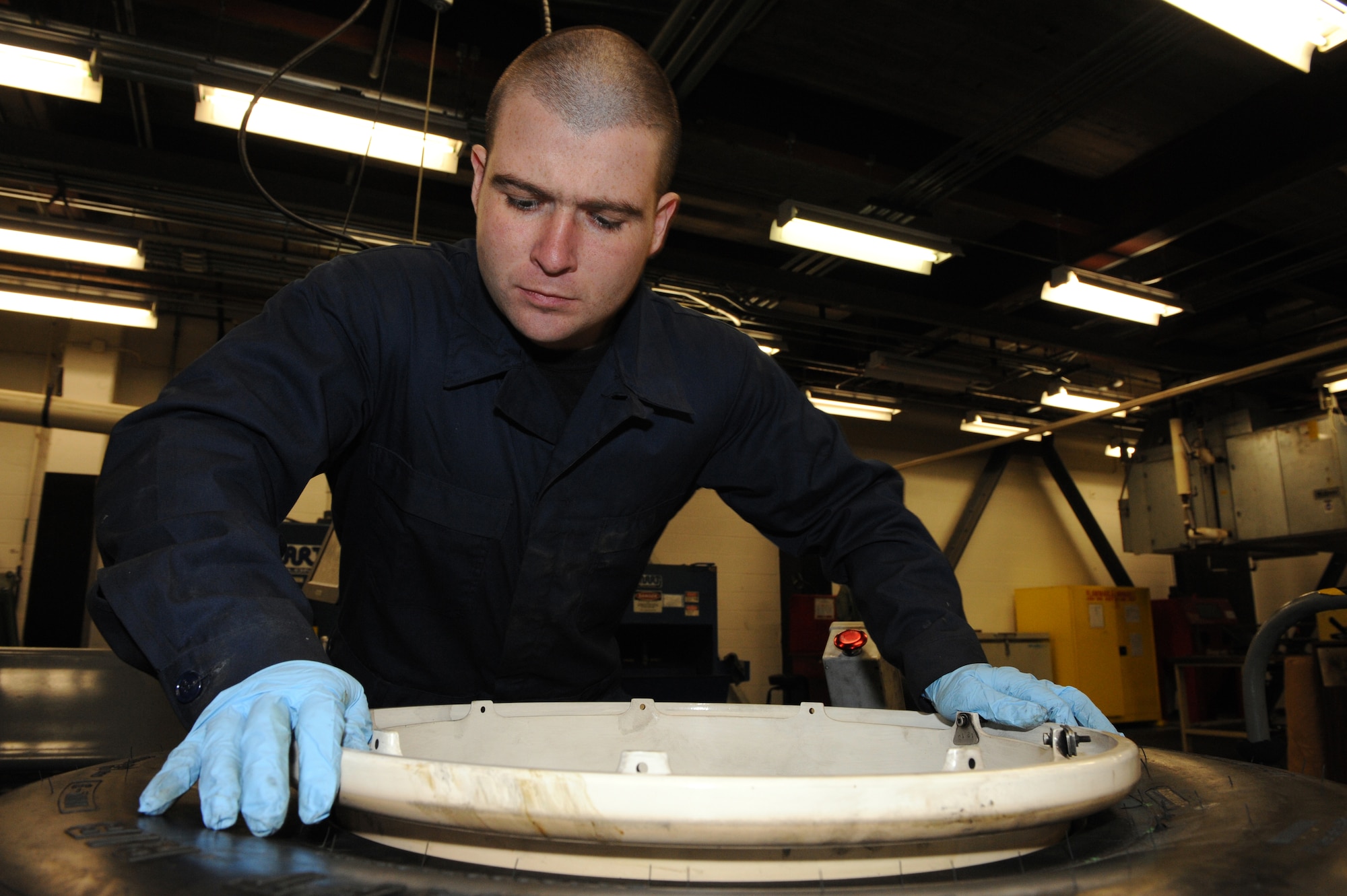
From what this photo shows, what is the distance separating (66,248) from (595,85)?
4.07 metres

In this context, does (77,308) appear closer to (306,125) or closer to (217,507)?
(306,125)

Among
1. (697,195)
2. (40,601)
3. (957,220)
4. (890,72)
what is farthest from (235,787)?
(40,601)

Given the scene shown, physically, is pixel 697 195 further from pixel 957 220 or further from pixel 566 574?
pixel 566 574

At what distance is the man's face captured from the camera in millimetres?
894

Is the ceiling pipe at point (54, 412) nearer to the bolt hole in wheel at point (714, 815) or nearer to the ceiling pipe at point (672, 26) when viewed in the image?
the ceiling pipe at point (672, 26)

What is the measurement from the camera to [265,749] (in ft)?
1.67

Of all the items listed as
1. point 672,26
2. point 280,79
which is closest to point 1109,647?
point 672,26

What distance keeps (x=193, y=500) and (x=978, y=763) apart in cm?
66

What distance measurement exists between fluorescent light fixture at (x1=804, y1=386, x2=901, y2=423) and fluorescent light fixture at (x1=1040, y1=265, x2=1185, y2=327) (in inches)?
87.9

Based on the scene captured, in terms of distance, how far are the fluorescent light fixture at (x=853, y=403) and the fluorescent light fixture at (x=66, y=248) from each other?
4.29 meters

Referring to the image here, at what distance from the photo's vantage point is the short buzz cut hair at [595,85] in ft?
2.99

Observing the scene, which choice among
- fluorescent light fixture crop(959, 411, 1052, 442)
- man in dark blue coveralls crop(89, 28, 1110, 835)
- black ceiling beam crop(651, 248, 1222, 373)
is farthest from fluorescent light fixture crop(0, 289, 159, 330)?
fluorescent light fixture crop(959, 411, 1052, 442)

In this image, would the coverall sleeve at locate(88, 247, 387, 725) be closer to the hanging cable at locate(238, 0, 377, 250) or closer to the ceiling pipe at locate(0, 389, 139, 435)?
the hanging cable at locate(238, 0, 377, 250)

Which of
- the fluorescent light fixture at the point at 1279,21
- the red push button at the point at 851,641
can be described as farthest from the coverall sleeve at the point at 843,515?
the fluorescent light fixture at the point at 1279,21
